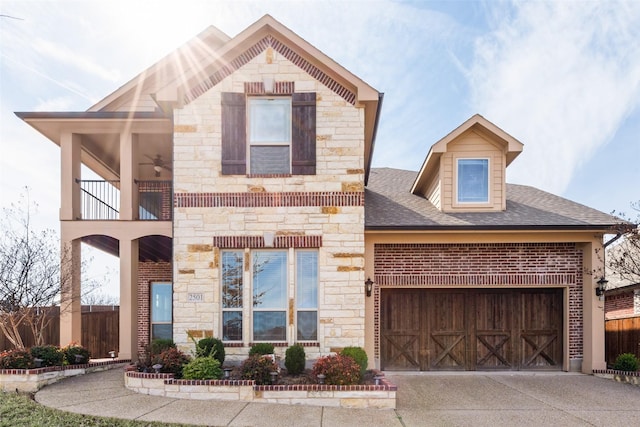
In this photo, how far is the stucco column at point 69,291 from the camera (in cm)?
969

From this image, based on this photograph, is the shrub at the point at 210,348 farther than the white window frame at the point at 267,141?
No

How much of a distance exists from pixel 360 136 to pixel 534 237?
5.08 meters

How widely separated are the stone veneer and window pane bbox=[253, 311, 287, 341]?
0.16m

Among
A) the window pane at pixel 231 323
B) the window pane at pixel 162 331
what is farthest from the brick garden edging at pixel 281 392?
the window pane at pixel 162 331

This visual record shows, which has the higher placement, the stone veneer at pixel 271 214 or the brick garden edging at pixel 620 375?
the stone veneer at pixel 271 214

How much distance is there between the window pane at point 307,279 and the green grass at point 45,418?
12.0 feet

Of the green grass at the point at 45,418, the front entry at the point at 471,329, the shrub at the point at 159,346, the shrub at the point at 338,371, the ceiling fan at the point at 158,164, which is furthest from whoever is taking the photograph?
the ceiling fan at the point at 158,164

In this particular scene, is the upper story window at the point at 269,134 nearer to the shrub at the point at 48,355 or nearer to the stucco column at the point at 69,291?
the stucco column at the point at 69,291

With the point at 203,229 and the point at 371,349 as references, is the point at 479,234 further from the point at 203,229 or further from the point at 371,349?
the point at 203,229

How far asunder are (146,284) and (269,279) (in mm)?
5491

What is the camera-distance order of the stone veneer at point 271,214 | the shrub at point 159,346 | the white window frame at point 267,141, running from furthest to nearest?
the white window frame at point 267,141 → the stone veneer at point 271,214 → the shrub at point 159,346

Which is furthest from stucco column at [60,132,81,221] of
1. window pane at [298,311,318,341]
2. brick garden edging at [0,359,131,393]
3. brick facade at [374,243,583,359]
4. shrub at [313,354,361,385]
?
brick facade at [374,243,583,359]

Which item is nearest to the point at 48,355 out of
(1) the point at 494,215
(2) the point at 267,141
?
(2) the point at 267,141

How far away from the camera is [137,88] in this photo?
12.4m
